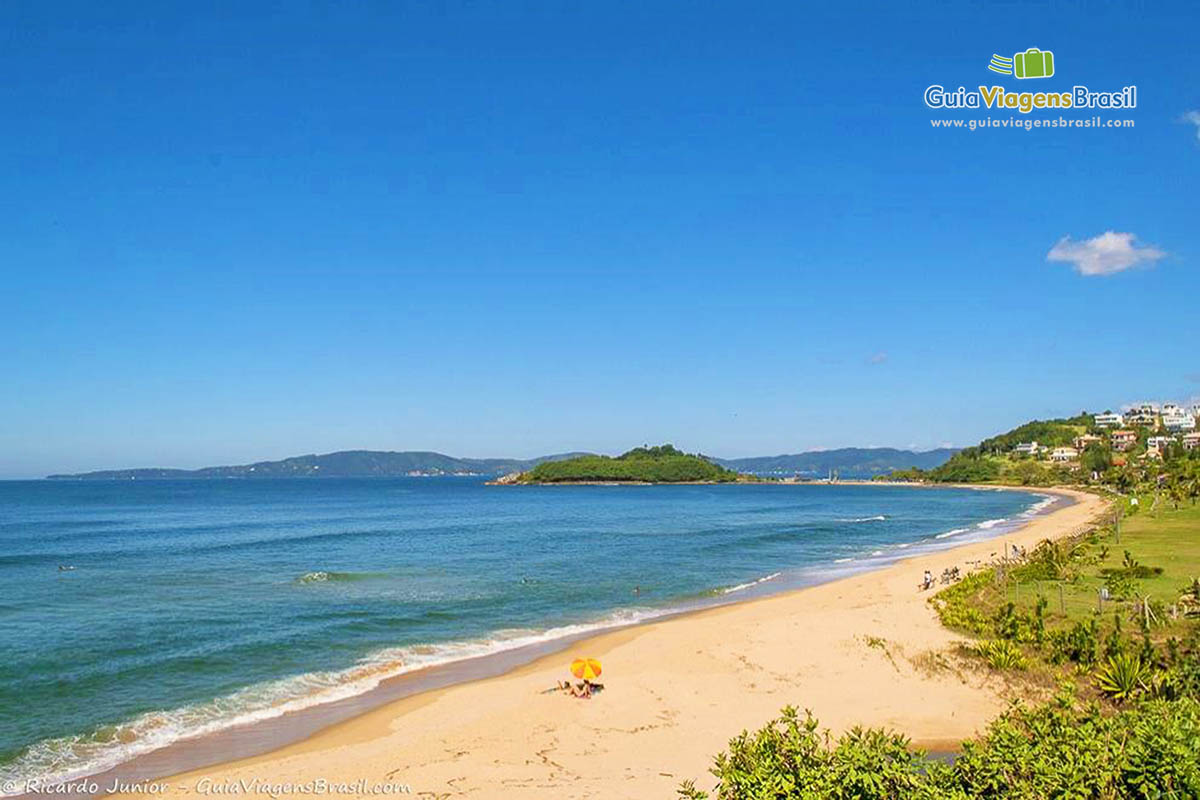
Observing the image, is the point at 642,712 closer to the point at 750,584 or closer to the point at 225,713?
the point at 225,713

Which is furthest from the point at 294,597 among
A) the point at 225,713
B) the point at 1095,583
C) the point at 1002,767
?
the point at 1095,583

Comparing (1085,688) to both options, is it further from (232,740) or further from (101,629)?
(101,629)

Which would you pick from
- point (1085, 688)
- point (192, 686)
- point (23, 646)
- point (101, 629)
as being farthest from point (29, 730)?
point (1085, 688)

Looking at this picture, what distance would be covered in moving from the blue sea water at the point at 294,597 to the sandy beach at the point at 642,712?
11.2ft

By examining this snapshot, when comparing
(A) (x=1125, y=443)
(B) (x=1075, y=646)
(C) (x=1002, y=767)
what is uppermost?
(A) (x=1125, y=443)

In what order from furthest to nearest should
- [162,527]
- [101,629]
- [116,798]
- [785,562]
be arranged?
[162,527] < [785,562] < [101,629] < [116,798]

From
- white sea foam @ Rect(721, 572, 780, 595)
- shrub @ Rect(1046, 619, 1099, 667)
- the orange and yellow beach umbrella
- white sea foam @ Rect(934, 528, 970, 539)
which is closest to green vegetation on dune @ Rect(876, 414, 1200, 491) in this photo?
white sea foam @ Rect(934, 528, 970, 539)

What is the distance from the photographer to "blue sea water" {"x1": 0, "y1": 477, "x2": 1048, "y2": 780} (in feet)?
65.0

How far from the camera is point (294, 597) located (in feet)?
113

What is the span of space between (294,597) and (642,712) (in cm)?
2184

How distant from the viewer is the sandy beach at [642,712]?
1450 centimetres

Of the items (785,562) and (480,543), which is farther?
(480,543)

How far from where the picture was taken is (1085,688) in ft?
59.1

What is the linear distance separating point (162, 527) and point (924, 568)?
221 feet
